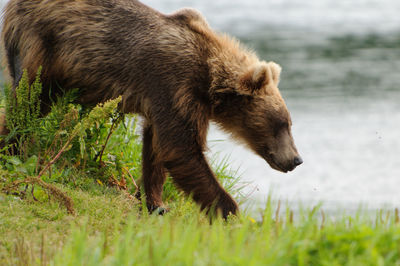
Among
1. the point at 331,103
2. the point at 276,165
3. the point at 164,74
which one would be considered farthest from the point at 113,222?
the point at 331,103

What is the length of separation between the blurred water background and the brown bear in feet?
1.54

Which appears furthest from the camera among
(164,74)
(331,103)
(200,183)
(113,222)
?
(331,103)

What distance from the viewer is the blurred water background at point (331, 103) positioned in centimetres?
889

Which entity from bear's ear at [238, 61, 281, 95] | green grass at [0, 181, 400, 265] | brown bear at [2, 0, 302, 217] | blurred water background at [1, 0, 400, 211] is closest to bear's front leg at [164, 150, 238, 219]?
brown bear at [2, 0, 302, 217]

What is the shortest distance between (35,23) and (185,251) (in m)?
3.25

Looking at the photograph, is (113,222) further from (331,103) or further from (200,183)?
(331,103)

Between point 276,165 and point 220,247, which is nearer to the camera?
point 220,247

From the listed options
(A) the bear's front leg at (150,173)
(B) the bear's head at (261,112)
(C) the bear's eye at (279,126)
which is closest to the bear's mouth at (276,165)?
(B) the bear's head at (261,112)

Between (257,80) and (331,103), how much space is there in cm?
819

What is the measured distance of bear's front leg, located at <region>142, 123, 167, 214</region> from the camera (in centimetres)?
590

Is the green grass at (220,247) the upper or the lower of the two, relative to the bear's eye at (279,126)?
lower

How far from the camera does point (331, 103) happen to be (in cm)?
1323

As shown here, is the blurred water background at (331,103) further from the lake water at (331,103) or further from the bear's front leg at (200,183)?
the bear's front leg at (200,183)

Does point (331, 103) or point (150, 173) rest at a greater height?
point (331, 103)
